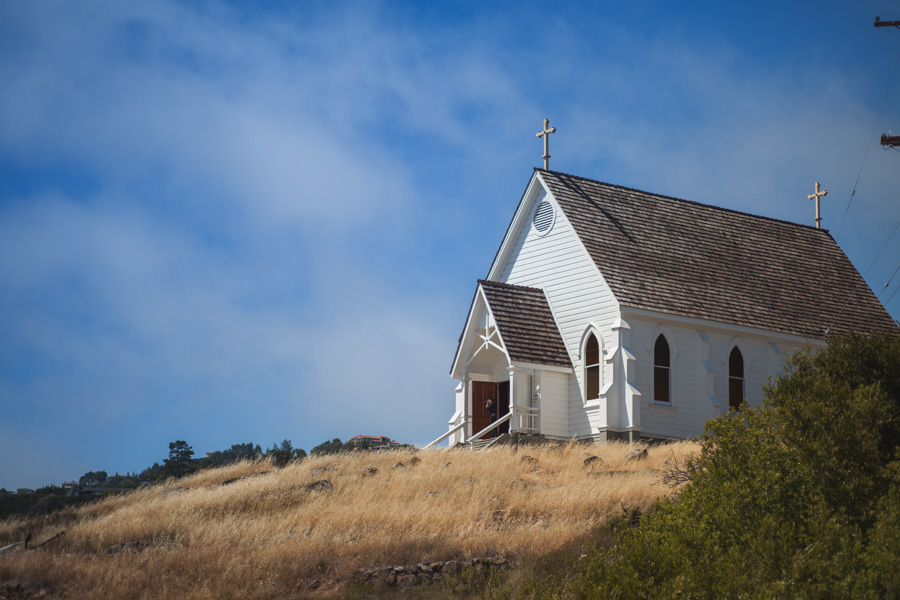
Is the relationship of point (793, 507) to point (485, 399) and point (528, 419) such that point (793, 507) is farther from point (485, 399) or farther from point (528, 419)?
point (485, 399)

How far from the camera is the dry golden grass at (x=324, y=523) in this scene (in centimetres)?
1523

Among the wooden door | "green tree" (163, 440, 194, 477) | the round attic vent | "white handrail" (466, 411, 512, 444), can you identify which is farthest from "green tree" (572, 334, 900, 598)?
"green tree" (163, 440, 194, 477)

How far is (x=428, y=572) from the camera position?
50.1 ft

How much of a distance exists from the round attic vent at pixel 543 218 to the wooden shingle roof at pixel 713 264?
512 millimetres

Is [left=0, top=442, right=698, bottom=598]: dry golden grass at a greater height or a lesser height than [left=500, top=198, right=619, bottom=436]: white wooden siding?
lesser

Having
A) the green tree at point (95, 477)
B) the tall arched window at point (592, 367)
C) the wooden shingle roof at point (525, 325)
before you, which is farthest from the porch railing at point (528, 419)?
the green tree at point (95, 477)

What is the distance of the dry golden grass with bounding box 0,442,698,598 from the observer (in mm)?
15234

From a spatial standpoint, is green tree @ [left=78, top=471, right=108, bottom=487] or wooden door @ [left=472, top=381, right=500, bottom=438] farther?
green tree @ [left=78, top=471, right=108, bottom=487]

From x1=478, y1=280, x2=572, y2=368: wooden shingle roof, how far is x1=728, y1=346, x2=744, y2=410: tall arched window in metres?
5.41

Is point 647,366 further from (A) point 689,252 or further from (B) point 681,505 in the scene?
(B) point 681,505

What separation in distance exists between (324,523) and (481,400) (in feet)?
48.6

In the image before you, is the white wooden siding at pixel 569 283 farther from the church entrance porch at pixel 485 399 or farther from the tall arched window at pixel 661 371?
the church entrance porch at pixel 485 399

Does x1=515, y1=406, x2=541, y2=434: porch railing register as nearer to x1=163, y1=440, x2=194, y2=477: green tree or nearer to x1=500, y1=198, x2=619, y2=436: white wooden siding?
x1=500, y1=198, x2=619, y2=436: white wooden siding

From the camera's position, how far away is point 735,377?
105 feet
